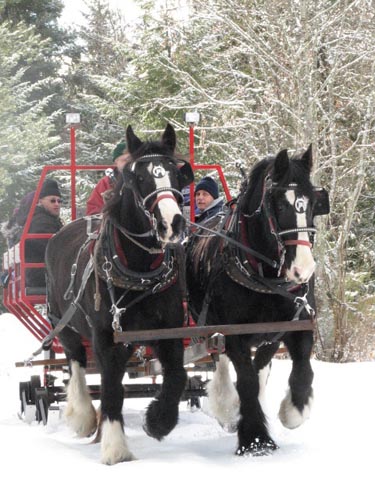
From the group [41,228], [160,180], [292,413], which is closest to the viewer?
[160,180]

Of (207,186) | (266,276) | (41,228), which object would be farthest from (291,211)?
(41,228)

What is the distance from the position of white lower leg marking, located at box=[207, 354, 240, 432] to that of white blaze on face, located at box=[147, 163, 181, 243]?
1.92 metres

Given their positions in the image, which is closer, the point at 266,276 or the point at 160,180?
the point at 160,180

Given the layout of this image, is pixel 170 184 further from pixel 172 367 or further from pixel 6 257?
pixel 6 257

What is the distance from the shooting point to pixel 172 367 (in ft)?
19.1

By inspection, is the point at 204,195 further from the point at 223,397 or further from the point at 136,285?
the point at 136,285

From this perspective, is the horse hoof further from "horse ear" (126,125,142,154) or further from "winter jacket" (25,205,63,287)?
"winter jacket" (25,205,63,287)

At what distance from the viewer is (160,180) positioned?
5.47m

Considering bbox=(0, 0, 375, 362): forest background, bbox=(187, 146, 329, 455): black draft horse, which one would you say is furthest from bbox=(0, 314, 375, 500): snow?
bbox=(0, 0, 375, 362): forest background

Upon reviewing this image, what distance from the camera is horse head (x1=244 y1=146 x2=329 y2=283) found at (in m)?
5.40

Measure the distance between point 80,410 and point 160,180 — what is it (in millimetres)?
2159

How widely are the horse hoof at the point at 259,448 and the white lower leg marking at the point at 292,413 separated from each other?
11.7 inches

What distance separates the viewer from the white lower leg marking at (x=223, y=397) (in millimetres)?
6805

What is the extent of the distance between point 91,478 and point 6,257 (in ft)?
15.0
